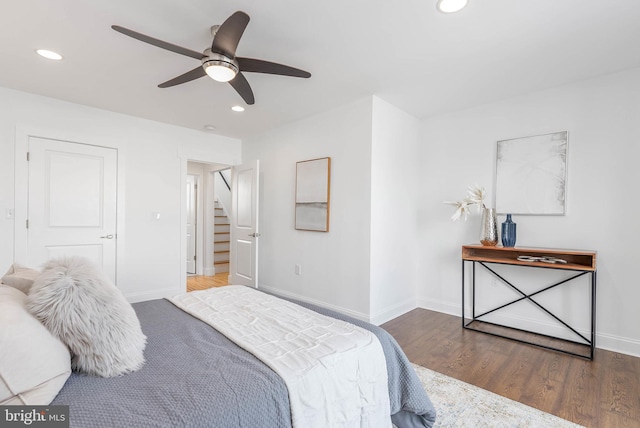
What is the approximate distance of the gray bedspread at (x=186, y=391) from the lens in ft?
2.97

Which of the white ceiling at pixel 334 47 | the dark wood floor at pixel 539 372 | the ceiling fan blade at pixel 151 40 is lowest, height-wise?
the dark wood floor at pixel 539 372

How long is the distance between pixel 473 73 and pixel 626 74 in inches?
50.9

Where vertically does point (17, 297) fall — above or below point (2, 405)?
above

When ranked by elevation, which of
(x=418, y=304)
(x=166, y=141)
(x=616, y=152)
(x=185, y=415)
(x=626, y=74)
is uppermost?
(x=626, y=74)

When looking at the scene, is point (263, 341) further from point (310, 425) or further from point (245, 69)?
point (245, 69)

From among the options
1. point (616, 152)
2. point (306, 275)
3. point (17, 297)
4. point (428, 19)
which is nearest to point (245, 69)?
point (428, 19)

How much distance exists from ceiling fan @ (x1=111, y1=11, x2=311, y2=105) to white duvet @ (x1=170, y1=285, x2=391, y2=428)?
4.87 feet

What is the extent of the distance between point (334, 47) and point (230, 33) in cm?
86

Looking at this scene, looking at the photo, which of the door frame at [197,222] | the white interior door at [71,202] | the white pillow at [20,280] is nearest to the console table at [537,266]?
the white pillow at [20,280]

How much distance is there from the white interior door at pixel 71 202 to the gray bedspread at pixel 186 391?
2810mm

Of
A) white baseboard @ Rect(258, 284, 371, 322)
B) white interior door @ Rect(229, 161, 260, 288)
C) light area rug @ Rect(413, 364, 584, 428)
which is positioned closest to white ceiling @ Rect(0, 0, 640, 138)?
white interior door @ Rect(229, 161, 260, 288)

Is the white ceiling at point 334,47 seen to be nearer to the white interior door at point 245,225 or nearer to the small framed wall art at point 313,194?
the small framed wall art at point 313,194

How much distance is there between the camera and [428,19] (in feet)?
6.47

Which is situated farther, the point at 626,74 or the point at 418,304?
the point at 418,304
